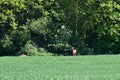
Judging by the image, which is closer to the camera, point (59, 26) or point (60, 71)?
point (60, 71)

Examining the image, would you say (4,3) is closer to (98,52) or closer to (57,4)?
(57,4)

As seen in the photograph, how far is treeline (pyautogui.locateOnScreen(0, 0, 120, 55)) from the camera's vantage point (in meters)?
47.8

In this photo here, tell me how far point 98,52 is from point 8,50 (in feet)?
31.0

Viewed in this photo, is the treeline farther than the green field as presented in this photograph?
Yes

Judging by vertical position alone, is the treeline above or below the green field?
below

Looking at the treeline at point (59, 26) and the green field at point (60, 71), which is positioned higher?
the green field at point (60, 71)

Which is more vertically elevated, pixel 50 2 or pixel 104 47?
pixel 50 2

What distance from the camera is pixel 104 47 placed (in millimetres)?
48312

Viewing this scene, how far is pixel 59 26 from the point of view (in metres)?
49.6

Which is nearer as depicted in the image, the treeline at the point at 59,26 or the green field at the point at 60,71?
the green field at the point at 60,71

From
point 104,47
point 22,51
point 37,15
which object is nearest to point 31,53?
point 22,51

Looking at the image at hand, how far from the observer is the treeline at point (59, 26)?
47750 millimetres

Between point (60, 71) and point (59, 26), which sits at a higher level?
point (60, 71)

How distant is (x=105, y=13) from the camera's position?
48688 mm
